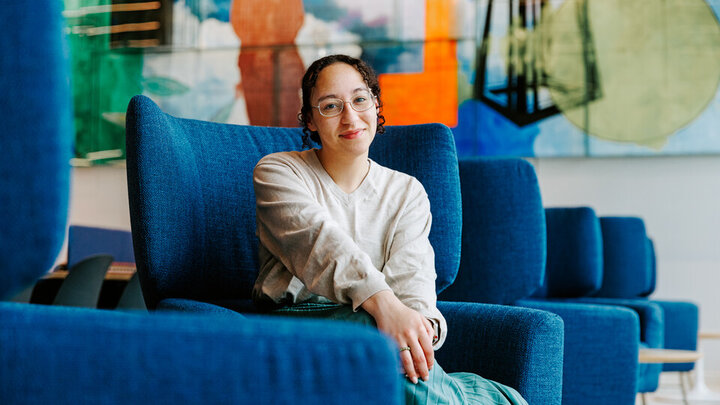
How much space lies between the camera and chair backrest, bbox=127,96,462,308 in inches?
58.7

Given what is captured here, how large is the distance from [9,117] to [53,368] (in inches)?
7.6

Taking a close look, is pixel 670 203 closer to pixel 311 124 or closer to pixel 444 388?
pixel 311 124

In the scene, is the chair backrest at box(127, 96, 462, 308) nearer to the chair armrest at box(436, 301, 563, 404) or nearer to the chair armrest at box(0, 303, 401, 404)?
the chair armrest at box(436, 301, 563, 404)

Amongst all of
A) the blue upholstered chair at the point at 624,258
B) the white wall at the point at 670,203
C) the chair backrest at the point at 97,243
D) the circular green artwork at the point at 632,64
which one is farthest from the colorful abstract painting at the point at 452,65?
the blue upholstered chair at the point at 624,258

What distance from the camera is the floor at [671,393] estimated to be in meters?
4.41

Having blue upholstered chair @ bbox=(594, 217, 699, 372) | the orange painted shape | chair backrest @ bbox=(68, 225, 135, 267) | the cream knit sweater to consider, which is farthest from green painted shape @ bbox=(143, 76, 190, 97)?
the cream knit sweater

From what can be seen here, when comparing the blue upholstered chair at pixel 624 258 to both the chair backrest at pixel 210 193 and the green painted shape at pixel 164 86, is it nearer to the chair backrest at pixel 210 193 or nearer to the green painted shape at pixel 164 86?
the chair backrest at pixel 210 193

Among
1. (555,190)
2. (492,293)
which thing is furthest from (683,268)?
(492,293)

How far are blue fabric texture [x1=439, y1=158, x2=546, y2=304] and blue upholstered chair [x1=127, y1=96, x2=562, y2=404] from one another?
0.45 metres

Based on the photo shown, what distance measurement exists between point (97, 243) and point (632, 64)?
12.8 ft

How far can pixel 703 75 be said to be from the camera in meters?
5.30

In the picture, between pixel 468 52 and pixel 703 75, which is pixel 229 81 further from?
pixel 703 75

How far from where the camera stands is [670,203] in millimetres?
5375

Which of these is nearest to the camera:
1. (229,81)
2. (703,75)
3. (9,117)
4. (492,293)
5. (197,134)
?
(9,117)
